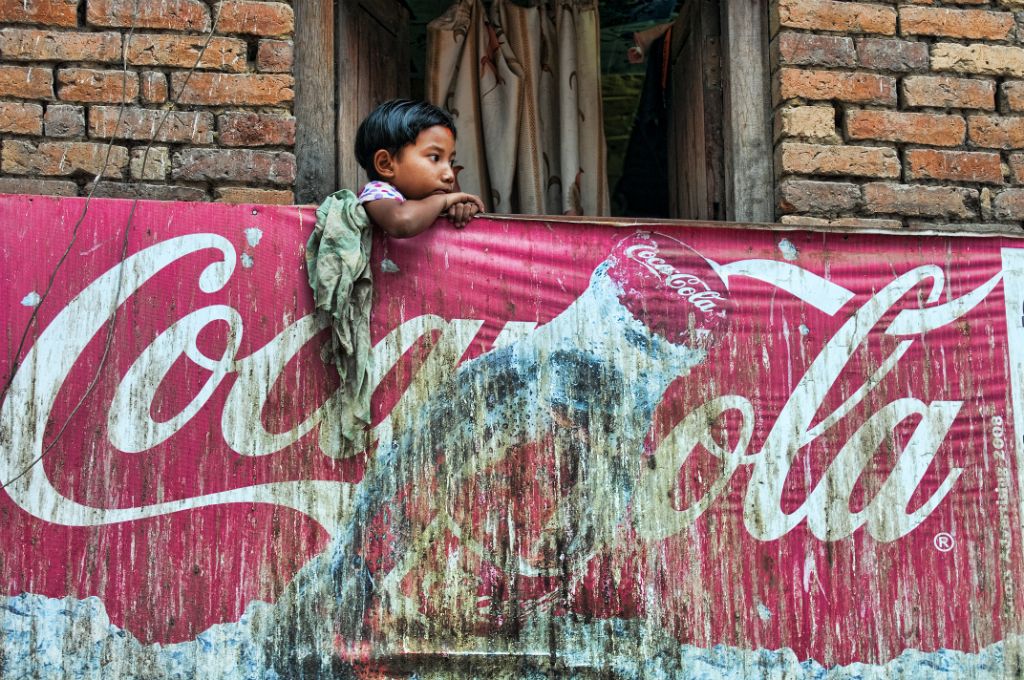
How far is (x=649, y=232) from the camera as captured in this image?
3.51 m

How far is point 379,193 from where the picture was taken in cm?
337

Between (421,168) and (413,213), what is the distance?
26cm

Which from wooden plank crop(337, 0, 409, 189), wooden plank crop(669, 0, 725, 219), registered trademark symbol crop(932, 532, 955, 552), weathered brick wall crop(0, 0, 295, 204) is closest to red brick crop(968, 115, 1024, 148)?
wooden plank crop(669, 0, 725, 219)

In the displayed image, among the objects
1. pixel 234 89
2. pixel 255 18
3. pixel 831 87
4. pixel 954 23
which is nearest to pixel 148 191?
pixel 234 89

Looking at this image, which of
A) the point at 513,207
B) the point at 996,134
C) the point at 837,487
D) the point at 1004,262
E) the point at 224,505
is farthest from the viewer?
the point at 513,207

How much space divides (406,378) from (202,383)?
1.95ft

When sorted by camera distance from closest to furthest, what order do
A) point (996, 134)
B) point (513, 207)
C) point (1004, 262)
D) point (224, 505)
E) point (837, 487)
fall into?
point (224, 505), point (837, 487), point (1004, 262), point (996, 134), point (513, 207)

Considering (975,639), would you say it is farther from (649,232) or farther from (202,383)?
(202,383)

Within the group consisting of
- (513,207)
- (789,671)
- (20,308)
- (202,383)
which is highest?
(513,207)

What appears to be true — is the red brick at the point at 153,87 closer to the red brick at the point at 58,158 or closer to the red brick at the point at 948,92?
the red brick at the point at 58,158

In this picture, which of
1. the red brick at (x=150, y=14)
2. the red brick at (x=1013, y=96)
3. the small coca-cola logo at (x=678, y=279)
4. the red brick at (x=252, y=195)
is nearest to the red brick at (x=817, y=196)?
A: the small coca-cola logo at (x=678, y=279)

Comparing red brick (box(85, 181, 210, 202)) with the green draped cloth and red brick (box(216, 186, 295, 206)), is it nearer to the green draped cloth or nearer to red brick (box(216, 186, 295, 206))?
red brick (box(216, 186, 295, 206))

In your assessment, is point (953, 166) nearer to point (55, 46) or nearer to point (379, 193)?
point (379, 193)

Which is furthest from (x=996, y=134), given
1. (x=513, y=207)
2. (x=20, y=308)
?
(x=20, y=308)
